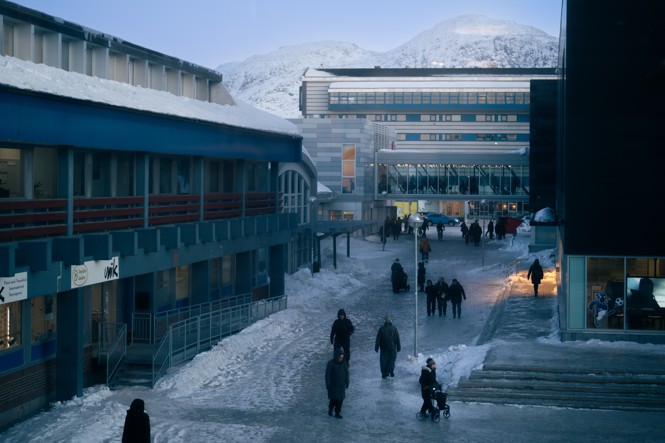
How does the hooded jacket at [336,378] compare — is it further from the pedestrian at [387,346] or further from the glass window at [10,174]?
the glass window at [10,174]

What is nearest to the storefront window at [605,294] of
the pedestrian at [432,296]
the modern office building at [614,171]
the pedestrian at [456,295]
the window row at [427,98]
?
the modern office building at [614,171]

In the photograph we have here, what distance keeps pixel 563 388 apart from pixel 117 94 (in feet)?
39.4

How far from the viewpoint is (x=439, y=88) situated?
381 feet

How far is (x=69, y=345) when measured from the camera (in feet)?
65.0

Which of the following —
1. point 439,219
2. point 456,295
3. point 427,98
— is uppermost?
point 427,98

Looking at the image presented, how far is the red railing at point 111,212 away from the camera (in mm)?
Result: 18391

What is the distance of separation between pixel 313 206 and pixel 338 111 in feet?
230

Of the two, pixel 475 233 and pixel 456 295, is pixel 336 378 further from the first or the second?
pixel 475 233

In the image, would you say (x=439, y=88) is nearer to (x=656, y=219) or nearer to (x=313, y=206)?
(x=313, y=206)

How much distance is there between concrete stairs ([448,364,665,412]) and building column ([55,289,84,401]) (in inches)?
305

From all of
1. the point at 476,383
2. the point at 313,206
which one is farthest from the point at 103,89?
the point at 313,206

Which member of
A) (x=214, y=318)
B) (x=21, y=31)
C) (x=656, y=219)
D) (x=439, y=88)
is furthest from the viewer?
(x=439, y=88)

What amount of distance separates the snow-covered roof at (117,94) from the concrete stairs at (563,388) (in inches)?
388

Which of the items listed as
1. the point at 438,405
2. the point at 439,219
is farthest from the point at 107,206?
the point at 439,219
